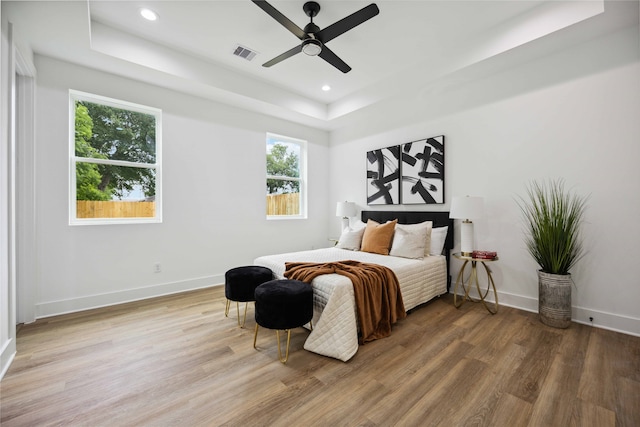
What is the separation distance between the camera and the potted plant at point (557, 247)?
2.58 metres

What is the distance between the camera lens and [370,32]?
9.43 ft

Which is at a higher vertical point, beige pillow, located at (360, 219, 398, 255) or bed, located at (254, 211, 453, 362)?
beige pillow, located at (360, 219, 398, 255)

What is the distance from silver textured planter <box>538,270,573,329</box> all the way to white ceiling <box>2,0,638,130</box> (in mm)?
2298

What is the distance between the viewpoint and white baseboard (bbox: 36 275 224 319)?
9.45 feet

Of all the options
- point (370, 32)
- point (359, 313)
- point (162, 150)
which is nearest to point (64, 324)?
point (162, 150)

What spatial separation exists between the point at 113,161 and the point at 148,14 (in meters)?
1.67

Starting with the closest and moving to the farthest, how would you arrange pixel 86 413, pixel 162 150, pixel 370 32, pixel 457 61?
1. pixel 86 413
2. pixel 370 32
3. pixel 457 61
4. pixel 162 150

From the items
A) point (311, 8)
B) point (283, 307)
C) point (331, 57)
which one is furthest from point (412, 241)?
point (311, 8)

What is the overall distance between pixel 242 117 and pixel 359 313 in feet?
11.4

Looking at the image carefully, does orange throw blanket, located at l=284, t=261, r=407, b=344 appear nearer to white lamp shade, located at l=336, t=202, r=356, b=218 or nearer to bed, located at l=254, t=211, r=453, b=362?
bed, located at l=254, t=211, r=453, b=362

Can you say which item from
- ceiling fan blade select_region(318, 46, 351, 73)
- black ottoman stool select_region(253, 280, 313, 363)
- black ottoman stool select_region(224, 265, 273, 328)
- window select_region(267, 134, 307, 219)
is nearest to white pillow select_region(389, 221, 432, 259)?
black ottoman stool select_region(253, 280, 313, 363)

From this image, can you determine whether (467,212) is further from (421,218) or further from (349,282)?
(349,282)

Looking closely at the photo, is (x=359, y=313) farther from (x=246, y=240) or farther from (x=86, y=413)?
(x=246, y=240)

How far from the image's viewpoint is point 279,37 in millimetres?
2979
